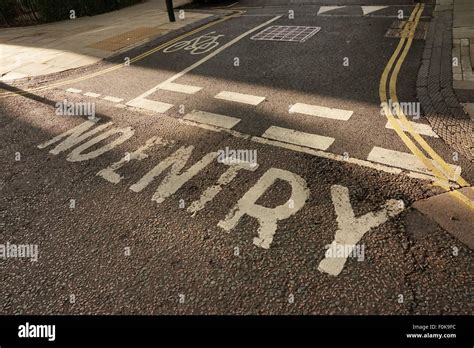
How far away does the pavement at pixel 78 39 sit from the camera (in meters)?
10.9

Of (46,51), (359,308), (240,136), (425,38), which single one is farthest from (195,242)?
(46,51)

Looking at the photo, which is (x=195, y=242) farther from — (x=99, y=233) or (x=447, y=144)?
(x=447, y=144)

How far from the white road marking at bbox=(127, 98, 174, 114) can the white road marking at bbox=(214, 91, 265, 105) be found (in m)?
1.12

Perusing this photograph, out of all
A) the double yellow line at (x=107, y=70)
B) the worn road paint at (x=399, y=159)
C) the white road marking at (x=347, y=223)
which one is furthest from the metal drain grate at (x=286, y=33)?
the white road marking at (x=347, y=223)

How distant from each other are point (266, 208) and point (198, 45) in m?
8.23

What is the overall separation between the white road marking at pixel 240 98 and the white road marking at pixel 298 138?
1232mm

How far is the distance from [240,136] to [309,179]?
64.4 inches

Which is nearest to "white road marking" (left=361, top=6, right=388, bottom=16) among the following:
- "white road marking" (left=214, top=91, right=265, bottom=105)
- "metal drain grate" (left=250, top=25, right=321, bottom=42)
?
"metal drain grate" (left=250, top=25, right=321, bottom=42)

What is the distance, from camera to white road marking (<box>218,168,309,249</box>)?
3.87 m

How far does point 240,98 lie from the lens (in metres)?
7.06

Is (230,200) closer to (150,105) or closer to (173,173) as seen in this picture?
(173,173)

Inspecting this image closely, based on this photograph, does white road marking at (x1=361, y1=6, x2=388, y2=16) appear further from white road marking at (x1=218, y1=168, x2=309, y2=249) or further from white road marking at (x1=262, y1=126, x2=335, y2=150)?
white road marking at (x1=218, y1=168, x2=309, y2=249)

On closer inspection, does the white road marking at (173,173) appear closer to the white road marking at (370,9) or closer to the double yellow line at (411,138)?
the double yellow line at (411,138)

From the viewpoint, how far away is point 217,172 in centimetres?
492
